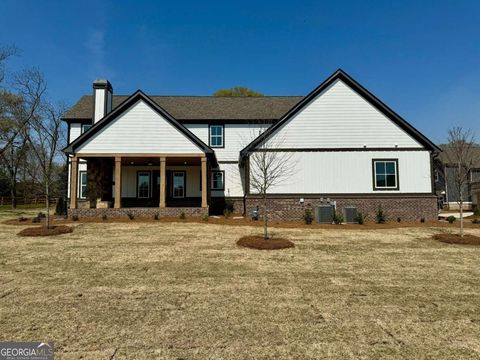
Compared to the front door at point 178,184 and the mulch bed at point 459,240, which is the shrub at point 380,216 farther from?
the front door at point 178,184

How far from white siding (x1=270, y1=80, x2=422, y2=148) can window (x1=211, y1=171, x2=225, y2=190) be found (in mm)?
6309

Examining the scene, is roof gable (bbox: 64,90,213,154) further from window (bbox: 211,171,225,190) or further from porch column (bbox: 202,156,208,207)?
window (bbox: 211,171,225,190)

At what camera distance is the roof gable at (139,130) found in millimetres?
17516

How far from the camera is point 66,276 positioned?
6.55 m

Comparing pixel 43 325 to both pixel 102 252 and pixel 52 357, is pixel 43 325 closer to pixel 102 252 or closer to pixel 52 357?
pixel 52 357

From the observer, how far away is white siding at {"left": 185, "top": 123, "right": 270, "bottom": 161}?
74.1 feet

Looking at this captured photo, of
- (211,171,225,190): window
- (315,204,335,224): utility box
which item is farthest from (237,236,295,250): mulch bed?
(211,171,225,190): window

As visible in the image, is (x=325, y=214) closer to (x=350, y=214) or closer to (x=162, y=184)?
(x=350, y=214)

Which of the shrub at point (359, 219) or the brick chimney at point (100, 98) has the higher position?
the brick chimney at point (100, 98)

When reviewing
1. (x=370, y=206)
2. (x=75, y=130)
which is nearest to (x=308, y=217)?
(x=370, y=206)

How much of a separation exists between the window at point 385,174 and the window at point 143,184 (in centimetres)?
1582

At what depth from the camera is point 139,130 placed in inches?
697

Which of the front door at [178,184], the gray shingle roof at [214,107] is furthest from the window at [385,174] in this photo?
the front door at [178,184]

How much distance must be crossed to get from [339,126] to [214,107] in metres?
11.1
